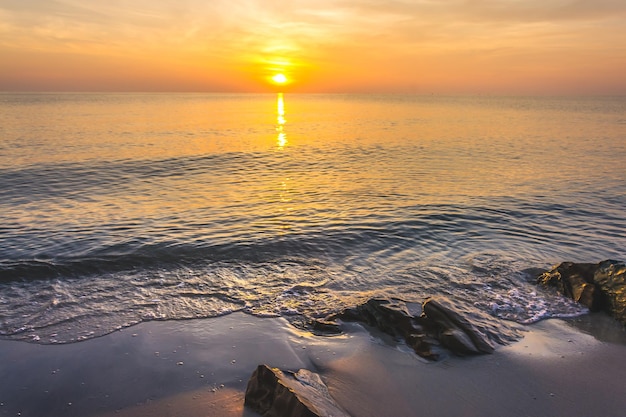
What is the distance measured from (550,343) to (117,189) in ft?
77.7

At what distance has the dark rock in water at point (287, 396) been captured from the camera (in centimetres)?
586

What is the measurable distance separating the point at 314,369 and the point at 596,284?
25.2 ft

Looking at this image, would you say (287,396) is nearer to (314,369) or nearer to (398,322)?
(314,369)

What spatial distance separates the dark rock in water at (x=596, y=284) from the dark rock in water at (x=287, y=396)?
741 centimetres

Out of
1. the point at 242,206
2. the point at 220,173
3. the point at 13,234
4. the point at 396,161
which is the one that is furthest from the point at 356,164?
the point at 13,234

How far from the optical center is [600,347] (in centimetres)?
869

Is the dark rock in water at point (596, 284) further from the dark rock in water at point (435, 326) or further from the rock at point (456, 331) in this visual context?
the rock at point (456, 331)

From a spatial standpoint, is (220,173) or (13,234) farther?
(220,173)

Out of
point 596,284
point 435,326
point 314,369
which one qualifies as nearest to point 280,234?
point 435,326

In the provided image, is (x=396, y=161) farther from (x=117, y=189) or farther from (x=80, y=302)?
(x=80, y=302)

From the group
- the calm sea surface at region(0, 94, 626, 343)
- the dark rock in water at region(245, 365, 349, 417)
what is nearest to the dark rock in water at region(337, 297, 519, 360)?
the calm sea surface at region(0, 94, 626, 343)

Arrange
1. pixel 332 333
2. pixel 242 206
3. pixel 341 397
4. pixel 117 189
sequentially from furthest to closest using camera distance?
pixel 117 189, pixel 242 206, pixel 332 333, pixel 341 397

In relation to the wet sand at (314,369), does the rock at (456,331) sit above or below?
above

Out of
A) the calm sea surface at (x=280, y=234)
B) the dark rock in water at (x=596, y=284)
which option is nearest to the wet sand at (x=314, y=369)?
the dark rock in water at (x=596, y=284)
